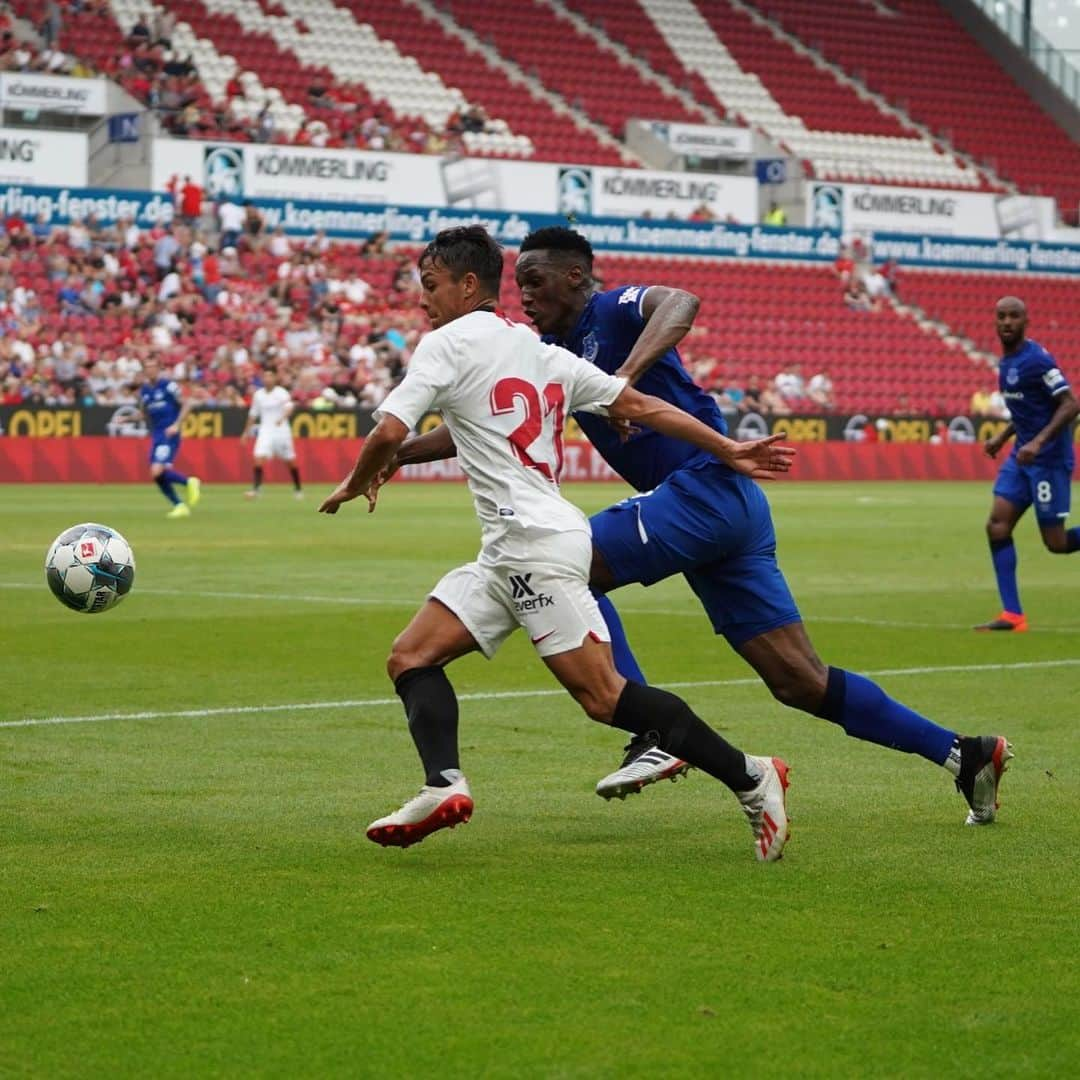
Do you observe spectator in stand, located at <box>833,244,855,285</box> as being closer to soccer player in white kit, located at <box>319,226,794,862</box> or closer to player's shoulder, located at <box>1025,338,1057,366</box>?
player's shoulder, located at <box>1025,338,1057,366</box>

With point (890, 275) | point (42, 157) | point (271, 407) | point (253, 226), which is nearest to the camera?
point (271, 407)

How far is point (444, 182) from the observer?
4619 centimetres

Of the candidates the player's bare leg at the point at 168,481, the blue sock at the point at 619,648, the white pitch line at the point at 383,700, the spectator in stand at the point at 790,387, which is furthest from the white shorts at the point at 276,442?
the blue sock at the point at 619,648

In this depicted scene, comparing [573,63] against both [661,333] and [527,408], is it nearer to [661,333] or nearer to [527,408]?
[661,333]

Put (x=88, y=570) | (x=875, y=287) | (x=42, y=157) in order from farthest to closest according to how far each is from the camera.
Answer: (x=875, y=287)
(x=42, y=157)
(x=88, y=570)

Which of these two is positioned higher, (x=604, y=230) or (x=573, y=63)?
(x=573, y=63)

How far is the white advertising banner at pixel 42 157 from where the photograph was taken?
134 ft

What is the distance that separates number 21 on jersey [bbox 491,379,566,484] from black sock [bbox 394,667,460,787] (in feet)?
2.45

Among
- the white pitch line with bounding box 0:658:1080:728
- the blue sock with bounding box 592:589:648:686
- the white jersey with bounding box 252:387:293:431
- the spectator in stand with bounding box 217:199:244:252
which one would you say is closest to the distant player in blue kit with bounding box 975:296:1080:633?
the white pitch line with bounding box 0:658:1080:728

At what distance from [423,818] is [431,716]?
400 millimetres

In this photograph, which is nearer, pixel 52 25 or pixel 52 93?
pixel 52 93

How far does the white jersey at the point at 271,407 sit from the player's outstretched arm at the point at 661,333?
2579cm

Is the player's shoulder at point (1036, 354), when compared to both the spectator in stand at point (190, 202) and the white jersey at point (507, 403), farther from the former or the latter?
the spectator in stand at point (190, 202)

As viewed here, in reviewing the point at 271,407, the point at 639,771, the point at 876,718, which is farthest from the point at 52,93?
the point at 876,718
